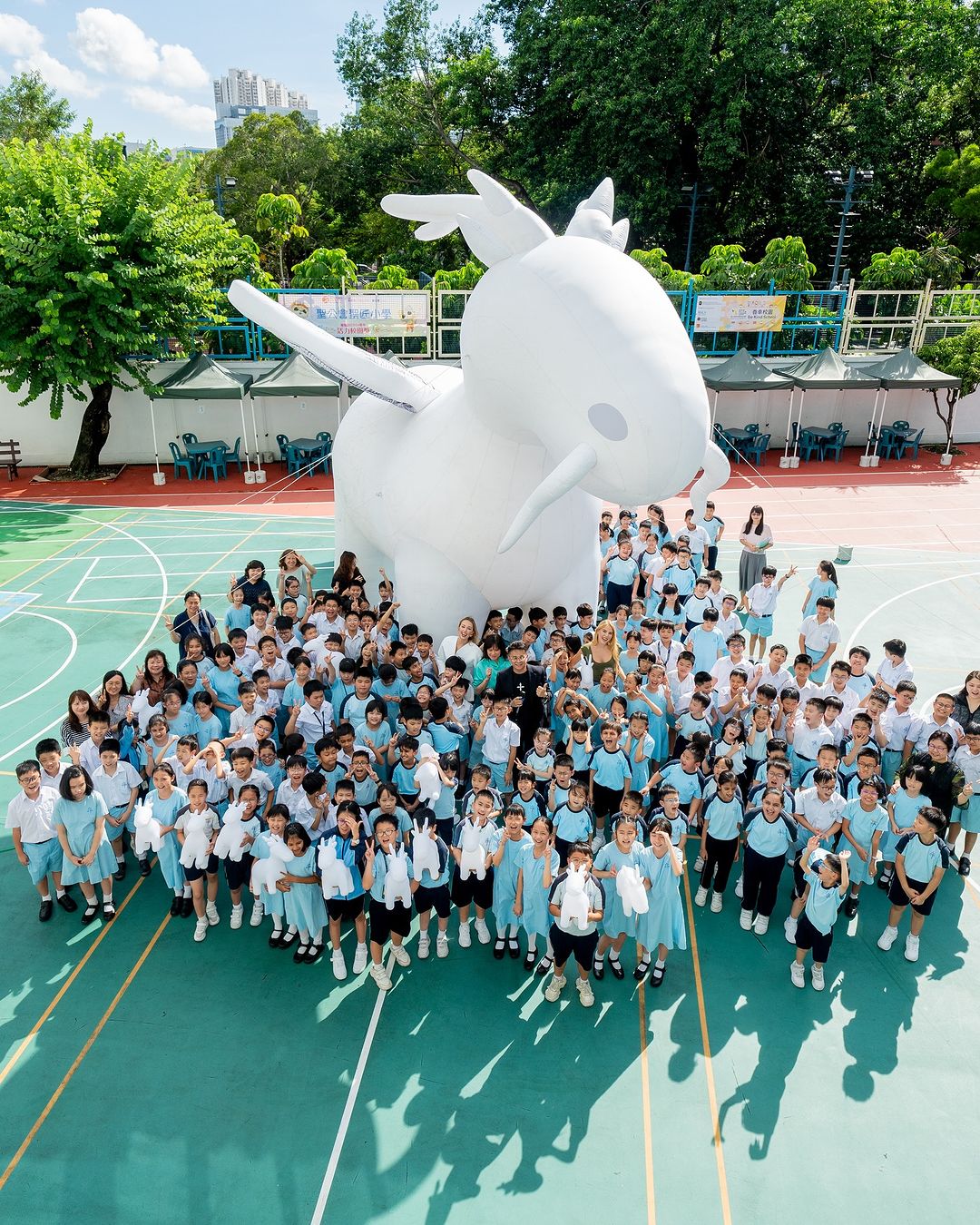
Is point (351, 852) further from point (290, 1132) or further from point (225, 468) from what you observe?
point (225, 468)

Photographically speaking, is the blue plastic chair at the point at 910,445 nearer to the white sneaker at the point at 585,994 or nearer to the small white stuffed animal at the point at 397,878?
the white sneaker at the point at 585,994

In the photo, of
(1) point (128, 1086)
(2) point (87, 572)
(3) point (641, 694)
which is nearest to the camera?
(1) point (128, 1086)

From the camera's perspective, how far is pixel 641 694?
7.31 metres

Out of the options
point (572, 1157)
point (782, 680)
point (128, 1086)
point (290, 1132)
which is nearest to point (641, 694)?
point (782, 680)

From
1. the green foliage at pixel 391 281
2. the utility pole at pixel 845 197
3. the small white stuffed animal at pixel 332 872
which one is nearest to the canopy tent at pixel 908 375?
the utility pole at pixel 845 197

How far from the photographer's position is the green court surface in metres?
4.54

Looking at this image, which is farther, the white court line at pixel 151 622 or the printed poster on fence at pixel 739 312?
the printed poster on fence at pixel 739 312

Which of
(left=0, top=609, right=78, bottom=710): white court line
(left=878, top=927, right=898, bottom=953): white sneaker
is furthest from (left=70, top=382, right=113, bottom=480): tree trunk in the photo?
(left=878, top=927, right=898, bottom=953): white sneaker

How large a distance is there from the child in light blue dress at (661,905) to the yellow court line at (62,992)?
390cm

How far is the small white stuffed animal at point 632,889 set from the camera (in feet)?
17.2

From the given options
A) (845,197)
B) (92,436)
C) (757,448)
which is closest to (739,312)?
(757,448)

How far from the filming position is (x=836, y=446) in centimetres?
2188

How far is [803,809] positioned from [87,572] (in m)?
11.8

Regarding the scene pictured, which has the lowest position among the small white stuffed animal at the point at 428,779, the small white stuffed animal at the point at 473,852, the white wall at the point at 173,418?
the small white stuffed animal at the point at 473,852
